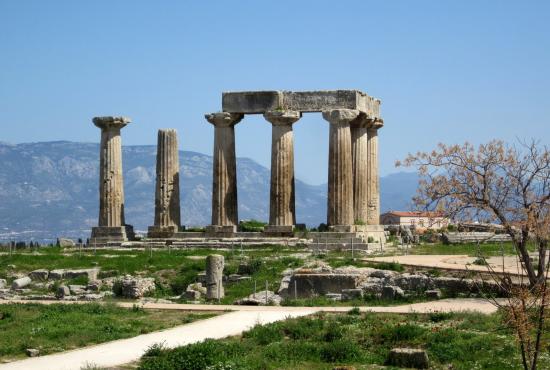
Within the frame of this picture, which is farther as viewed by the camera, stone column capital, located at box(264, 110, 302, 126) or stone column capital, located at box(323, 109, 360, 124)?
stone column capital, located at box(264, 110, 302, 126)

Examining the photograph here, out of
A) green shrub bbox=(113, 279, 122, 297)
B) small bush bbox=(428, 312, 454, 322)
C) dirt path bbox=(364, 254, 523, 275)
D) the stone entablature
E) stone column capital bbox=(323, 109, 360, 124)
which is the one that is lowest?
small bush bbox=(428, 312, 454, 322)

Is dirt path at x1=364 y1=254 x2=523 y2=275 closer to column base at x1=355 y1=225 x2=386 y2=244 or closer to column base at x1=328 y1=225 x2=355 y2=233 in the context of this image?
column base at x1=328 y1=225 x2=355 y2=233

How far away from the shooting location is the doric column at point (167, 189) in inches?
2522

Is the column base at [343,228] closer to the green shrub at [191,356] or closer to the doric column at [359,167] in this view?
the doric column at [359,167]

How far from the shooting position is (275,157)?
6166cm

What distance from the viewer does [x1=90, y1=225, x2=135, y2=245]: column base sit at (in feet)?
210

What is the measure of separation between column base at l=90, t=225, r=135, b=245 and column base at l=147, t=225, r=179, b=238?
57.5 inches

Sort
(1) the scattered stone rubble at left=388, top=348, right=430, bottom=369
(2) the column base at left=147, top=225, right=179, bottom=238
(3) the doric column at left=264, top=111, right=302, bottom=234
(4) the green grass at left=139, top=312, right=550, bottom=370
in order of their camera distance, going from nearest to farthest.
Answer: (4) the green grass at left=139, top=312, right=550, bottom=370 < (1) the scattered stone rubble at left=388, top=348, right=430, bottom=369 < (3) the doric column at left=264, top=111, right=302, bottom=234 < (2) the column base at left=147, top=225, right=179, bottom=238

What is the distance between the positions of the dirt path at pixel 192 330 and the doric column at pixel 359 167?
25830 mm

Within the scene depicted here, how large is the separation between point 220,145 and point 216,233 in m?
4.72

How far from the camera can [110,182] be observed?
216 feet

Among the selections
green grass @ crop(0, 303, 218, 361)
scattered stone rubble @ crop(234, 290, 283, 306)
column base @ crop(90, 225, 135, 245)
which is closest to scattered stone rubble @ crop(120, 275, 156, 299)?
scattered stone rubble @ crop(234, 290, 283, 306)

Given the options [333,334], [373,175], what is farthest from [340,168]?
[333,334]

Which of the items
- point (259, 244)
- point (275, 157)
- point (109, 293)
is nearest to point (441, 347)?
point (109, 293)
